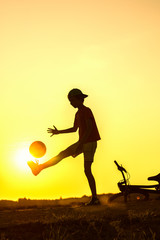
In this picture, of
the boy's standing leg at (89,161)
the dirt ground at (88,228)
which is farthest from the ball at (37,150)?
the dirt ground at (88,228)

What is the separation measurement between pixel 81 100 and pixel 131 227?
4778 millimetres

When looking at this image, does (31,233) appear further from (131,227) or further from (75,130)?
(75,130)

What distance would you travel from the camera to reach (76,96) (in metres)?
9.64

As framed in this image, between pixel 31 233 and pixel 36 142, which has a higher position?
pixel 36 142

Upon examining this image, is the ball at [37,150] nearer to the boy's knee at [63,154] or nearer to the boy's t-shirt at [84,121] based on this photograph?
the boy's knee at [63,154]

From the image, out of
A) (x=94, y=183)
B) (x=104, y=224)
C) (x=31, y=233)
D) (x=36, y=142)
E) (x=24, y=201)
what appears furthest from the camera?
(x=24, y=201)

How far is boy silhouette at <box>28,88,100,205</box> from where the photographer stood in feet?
30.5

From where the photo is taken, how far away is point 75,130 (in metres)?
10.3

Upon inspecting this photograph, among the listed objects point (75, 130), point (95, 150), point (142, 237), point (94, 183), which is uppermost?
point (75, 130)

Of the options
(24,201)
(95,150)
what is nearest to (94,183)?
(95,150)

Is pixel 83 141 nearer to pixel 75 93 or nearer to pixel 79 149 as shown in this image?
pixel 79 149

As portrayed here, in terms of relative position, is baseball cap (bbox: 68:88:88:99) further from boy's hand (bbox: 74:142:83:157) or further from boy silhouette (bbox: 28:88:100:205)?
boy's hand (bbox: 74:142:83:157)

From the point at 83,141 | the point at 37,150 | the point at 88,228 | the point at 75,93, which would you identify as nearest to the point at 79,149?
the point at 83,141

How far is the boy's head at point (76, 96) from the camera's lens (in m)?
9.62
